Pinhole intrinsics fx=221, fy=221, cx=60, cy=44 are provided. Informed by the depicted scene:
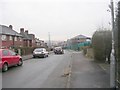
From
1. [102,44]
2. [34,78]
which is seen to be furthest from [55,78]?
[102,44]

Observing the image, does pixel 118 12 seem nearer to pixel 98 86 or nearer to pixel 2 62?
pixel 98 86

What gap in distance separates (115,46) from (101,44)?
1015cm

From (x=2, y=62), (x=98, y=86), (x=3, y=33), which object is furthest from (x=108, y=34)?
(x=3, y=33)

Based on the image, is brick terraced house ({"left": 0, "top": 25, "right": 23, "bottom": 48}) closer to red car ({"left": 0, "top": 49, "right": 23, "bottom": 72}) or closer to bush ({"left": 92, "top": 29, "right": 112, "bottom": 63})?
red car ({"left": 0, "top": 49, "right": 23, "bottom": 72})

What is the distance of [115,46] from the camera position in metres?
8.80

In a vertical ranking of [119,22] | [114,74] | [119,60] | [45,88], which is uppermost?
[119,22]

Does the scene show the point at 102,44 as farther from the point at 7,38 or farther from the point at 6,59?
the point at 7,38

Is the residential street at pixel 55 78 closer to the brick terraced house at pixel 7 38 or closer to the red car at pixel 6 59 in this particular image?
the red car at pixel 6 59

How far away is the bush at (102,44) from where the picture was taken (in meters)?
18.5

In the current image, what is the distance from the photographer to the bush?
18.5m

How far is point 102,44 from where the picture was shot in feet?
61.6

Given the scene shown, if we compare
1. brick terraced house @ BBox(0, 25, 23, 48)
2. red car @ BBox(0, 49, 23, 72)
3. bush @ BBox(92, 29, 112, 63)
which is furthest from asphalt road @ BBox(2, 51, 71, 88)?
brick terraced house @ BBox(0, 25, 23, 48)

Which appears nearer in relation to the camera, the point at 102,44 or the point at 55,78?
the point at 55,78

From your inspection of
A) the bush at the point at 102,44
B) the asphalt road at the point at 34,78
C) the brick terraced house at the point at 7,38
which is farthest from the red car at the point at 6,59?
the brick terraced house at the point at 7,38
